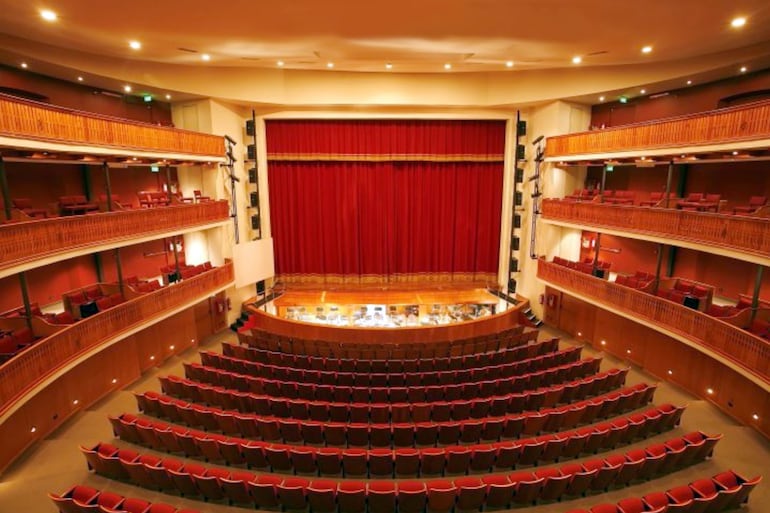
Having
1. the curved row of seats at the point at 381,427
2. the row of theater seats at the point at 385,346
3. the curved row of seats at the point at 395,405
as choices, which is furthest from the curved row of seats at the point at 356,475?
the row of theater seats at the point at 385,346

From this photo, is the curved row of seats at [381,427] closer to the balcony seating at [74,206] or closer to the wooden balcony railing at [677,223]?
the wooden balcony railing at [677,223]

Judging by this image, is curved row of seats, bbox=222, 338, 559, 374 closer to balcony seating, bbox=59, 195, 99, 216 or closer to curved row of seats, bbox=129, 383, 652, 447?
curved row of seats, bbox=129, 383, 652, 447

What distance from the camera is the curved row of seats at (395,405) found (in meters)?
9.43

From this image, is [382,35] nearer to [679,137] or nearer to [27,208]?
[679,137]

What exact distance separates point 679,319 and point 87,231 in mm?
15554

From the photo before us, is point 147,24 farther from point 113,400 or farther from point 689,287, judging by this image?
point 689,287

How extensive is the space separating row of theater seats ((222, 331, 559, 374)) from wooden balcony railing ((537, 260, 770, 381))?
2790 mm

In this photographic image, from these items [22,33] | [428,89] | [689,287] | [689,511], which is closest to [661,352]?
[689,287]

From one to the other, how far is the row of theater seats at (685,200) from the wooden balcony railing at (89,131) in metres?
13.9

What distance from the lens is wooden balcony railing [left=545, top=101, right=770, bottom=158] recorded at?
950 centimetres

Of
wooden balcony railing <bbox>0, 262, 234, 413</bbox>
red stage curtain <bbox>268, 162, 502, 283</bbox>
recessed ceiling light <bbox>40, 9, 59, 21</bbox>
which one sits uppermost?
recessed ceiling light <bbox>40, 9, 59, 21</bbox>

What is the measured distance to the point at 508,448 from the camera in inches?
314

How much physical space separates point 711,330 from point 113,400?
15.5 m

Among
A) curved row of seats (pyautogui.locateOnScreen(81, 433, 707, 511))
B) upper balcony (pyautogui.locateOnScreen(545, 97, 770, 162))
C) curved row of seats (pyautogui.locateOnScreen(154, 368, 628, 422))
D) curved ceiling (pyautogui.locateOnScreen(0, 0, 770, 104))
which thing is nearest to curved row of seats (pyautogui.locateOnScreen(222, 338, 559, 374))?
curved row of seats (pyautogui.locateOnScreen(154, 368, 628, 422))
